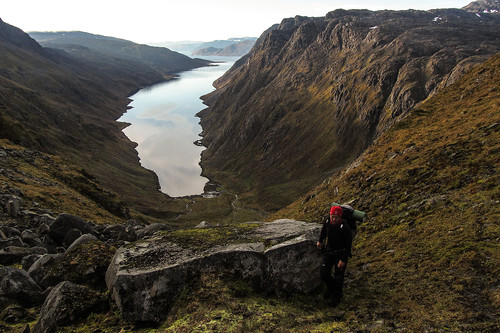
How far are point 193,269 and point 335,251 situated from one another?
5.99 m

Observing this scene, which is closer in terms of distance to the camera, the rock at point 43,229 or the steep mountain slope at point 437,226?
the steep mountain slope at point 437,226

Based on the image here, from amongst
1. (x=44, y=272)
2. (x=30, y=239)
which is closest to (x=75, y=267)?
(x=44, y=272)

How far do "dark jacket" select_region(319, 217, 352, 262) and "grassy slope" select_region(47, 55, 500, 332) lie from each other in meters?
2.05

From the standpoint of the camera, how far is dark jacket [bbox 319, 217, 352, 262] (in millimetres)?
12258

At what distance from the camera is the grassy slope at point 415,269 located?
10281 millimetres

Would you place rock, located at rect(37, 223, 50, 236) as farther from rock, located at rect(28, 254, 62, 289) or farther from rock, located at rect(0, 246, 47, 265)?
rock, located at rect(28, 254, 62, 289)

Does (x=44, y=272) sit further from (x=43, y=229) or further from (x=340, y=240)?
(x=340, y=240)

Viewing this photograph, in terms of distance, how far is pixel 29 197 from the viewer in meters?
33.6

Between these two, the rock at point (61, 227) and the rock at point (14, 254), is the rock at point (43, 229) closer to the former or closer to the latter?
the rock at point (61, 227)

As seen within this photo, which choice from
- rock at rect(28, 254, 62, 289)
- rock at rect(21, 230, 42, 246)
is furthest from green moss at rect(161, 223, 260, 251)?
rock at rect(21, 230, 42, 246)

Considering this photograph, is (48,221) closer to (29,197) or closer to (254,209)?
(29,197)

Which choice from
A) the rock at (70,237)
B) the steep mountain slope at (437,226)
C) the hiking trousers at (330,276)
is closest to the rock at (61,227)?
the rock at (70,237)

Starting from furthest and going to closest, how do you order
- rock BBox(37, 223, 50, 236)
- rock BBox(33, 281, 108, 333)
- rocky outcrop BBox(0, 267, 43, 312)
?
rock BBox(37, 223, 50, 236) → rocky outcrop BBox(0, 267, 43, 312) → rock BBox(33, 281, 108, 333)

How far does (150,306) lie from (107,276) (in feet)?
10.4
